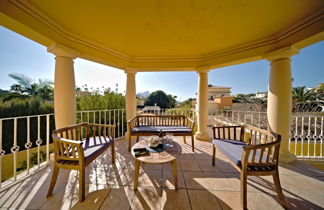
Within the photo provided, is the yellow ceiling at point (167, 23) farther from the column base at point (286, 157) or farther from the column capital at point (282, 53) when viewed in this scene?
the column base at point (286, 157)

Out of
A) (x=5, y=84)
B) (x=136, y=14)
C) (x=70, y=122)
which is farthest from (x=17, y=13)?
(x=5, y=84)

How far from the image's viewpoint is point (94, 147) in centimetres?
187

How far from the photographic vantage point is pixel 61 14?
5.87 ft

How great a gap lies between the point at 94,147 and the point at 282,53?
381 cm

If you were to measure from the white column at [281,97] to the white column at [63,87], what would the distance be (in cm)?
403

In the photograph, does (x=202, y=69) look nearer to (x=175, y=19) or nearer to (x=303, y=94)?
(x=175, y=19)

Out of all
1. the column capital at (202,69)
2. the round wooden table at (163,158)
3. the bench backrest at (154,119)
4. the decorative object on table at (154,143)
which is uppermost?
the column capital at (202,69)

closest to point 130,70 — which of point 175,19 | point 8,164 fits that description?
point 175,19

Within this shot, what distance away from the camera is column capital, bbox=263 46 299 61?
2133mm

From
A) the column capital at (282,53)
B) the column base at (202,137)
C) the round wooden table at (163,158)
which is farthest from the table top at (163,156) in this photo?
the column capital at (282,53)

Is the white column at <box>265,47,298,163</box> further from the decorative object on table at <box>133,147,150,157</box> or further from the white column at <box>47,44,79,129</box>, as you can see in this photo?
the white column at <box>47,44,79,129</box>

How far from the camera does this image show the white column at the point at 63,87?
7.29ft

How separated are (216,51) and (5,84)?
11.5m

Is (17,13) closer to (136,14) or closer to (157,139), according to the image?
(136,14)
